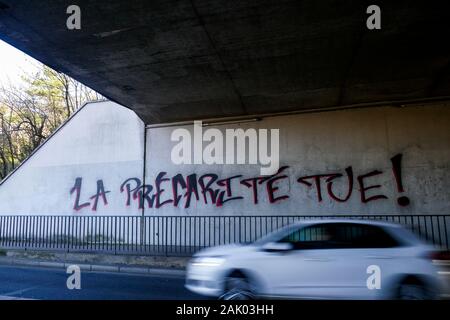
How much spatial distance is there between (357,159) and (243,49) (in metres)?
6.29

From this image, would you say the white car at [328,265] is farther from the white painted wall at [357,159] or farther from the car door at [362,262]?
the white painted wall at [357,159]

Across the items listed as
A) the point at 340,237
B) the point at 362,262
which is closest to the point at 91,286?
the point at 340,237

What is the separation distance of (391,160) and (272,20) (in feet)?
24.0

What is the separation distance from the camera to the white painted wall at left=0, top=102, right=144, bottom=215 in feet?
48.1

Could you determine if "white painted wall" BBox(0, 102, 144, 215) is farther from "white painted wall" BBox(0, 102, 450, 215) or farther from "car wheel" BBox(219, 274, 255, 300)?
"car wheel" BBox(219, 274, 255, 300)

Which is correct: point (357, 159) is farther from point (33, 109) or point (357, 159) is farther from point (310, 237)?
point (33, 109)

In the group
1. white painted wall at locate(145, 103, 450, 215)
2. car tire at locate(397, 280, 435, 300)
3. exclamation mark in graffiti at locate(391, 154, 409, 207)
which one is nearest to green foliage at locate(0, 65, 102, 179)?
white painted wall at locate(145, 103, 450, 215)

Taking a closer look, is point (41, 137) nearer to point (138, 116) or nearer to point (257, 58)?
point (138, 116)

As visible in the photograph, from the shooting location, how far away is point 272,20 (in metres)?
7.24

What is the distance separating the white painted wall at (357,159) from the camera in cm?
1172

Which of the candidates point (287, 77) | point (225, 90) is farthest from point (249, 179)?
point (287, 77)

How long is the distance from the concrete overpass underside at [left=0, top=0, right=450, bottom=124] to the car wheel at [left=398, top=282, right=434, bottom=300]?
501 cm

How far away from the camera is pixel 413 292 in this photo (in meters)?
5.21

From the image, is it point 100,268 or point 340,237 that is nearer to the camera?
point 340,237
